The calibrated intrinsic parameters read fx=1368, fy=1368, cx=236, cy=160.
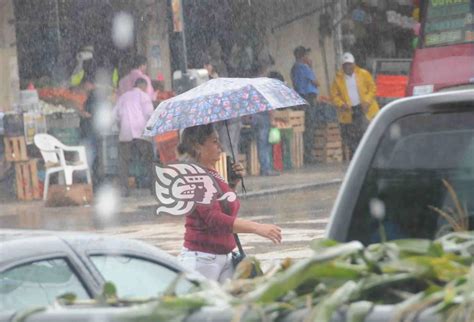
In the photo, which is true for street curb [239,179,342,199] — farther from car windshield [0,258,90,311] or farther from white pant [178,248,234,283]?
car windshield [0,258,90,311]

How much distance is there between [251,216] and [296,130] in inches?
289

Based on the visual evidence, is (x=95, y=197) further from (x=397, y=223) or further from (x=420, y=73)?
(x=397, y=223)

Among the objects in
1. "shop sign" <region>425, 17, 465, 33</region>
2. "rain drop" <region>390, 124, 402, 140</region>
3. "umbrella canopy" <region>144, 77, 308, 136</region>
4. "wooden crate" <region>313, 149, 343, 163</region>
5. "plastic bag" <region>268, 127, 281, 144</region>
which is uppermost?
"shop sign" <region>425, 17, 465, 33</region>

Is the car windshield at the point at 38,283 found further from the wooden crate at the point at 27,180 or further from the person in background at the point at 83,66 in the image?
the person in background at the point at 83,66

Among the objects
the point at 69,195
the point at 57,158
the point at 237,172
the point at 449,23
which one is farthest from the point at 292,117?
the point at 237,172

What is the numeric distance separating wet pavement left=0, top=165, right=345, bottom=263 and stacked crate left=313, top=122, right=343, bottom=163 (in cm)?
238

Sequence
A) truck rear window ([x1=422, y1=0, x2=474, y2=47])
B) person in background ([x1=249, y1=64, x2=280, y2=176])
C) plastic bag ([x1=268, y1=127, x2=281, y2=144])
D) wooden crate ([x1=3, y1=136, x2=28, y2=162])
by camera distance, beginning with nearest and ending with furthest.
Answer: truck rear window ([x1=422, y1=0, x2=474, y2=47]) → wooden crate ([x1=3, y1=136, x2=28, y2=162]) → person in background ([x1=249, y1=64, x2=280, y2=176]) → plastic bag ([x1=268, y1=127, x2=281, y2=144])

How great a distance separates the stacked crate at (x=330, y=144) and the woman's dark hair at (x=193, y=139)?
55.0ft

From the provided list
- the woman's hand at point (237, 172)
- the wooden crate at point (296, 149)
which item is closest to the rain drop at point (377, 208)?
the woman's hand at point (237, 172)

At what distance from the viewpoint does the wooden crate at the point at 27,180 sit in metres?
20.5

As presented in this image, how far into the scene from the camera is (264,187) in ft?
68.0

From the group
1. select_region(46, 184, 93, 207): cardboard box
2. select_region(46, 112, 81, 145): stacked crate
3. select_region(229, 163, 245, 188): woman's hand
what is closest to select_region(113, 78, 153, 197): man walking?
select_region(46, 112, 81, 145): stacked crate

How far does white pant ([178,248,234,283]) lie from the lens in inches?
286

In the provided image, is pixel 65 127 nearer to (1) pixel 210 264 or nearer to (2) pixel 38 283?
(1) pixel 210 264
